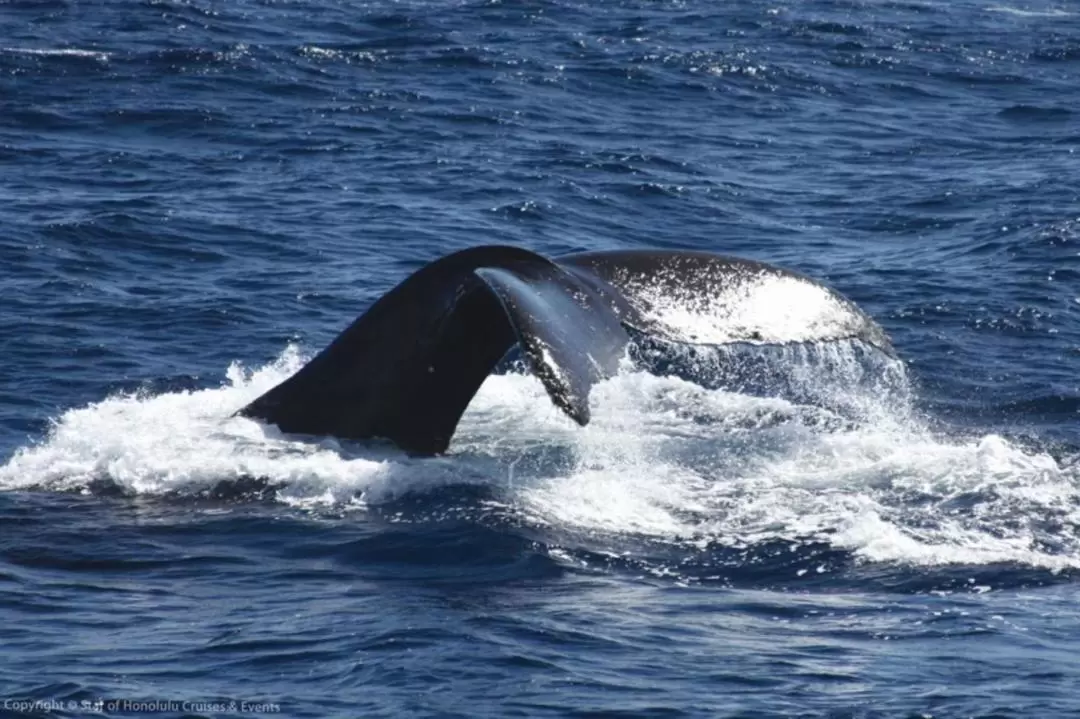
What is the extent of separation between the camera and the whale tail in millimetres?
8586

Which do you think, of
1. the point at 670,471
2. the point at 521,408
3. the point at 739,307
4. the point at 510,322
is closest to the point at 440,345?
the point at 510,322

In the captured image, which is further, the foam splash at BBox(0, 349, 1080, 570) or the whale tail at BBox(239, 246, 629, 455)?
the foam splash at BBox(0, 349, 1080, 570)

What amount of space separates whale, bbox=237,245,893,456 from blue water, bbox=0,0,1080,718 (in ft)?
0.98

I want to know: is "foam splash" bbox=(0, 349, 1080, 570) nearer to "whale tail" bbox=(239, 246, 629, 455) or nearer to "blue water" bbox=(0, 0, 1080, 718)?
"blue water" bbox=(0, 0, 1080, 718)

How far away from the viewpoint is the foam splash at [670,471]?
31.2ft

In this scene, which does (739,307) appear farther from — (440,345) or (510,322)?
(440,345)

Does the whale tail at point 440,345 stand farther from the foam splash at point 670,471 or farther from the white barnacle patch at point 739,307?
the white barnacle patch at point 739,307

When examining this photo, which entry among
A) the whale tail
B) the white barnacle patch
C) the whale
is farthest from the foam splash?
the white barnacle patch

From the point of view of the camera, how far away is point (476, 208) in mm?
19562

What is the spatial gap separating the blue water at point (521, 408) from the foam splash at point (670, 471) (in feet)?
0.09

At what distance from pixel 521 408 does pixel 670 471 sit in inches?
71.6

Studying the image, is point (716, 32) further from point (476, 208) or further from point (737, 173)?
point (476, 208)

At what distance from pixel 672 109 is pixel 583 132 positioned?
2.01 metres

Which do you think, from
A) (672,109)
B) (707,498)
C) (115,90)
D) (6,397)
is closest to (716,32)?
(672,109)
